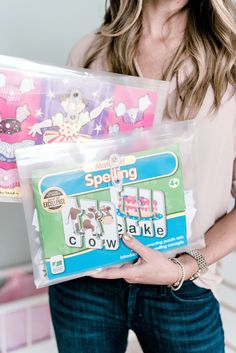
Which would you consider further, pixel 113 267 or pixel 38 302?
pixel 38 302

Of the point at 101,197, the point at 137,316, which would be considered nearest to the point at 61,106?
the point at 101,197

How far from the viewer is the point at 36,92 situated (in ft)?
2.11

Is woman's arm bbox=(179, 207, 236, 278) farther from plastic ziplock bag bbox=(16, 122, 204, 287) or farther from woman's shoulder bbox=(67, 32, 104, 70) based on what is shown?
woman's shoulder bbox=(67, 32, 104, 70)

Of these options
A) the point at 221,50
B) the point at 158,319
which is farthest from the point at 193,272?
the point at 221,50

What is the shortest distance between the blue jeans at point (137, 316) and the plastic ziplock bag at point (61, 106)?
0.23 meters

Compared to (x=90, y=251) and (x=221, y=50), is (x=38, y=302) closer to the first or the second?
(x=90, y=251)

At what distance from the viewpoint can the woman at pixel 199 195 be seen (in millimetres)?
705

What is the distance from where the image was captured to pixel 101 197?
0.64 m

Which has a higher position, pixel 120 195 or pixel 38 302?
pixel 120 195

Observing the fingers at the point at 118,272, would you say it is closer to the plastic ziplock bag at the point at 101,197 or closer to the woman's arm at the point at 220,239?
the plastic ziplock bag at the point at 101,197

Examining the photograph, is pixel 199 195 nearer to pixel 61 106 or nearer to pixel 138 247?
pixel 138 247

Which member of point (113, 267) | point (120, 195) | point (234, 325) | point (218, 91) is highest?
point (218, 91)

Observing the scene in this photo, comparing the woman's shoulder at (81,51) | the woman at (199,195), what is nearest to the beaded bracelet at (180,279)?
the woman at (199,195)

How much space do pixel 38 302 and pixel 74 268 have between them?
2.29 ft
